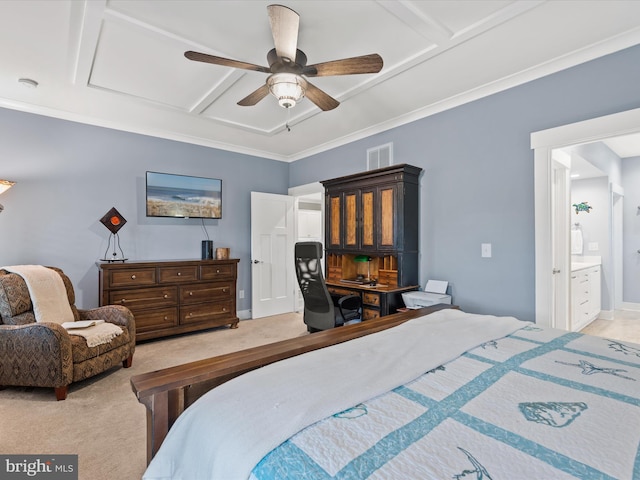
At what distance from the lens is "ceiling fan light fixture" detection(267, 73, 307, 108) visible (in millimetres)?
Answer: 2150

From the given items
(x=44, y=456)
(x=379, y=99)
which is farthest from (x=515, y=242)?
(x=44, y=456)

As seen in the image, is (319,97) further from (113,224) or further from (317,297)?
(113,224)

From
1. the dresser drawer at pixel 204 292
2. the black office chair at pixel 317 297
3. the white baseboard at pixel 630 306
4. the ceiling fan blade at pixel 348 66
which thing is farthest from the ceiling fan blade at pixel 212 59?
the white baseboard at pixel 630 306

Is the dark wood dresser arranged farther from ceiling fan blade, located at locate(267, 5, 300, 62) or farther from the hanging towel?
the hanging towel

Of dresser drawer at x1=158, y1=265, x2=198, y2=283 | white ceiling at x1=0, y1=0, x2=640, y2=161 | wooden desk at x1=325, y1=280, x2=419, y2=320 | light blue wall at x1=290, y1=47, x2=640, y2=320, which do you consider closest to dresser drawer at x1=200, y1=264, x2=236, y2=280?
dresser drawer at x1=158, y1=265, x2=198, y2=283

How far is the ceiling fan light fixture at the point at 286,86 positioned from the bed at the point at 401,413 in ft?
5.37

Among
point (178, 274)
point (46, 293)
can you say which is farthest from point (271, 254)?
point (46, 293)

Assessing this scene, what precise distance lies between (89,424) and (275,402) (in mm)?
1962

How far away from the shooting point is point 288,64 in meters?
2.09

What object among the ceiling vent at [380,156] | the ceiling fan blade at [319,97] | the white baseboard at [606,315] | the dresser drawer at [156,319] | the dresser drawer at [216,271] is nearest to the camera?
the ceiling fan blade at [319,97]

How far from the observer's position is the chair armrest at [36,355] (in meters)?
2.39

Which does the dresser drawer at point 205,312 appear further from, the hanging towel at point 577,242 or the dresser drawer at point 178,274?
the hanging towel at point 577,242

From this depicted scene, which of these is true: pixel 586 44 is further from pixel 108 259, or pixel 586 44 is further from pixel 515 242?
pixel 108 259

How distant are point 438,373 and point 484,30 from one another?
232 centimetres
